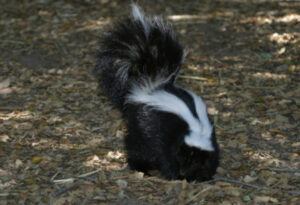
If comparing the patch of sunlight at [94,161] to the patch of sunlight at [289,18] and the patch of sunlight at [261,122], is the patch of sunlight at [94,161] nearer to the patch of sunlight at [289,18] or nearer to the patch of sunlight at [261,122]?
the patch of sunlight at [261,122]

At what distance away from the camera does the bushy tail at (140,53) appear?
14.6 ft

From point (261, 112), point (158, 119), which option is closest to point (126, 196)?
point (158, 119)

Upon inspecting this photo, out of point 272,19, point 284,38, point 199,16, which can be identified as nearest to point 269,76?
point 284,38

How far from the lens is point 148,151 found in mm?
4391

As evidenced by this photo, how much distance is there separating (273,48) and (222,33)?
950mm

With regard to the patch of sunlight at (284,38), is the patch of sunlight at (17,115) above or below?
below

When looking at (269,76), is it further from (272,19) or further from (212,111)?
(272,19)

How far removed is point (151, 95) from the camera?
4344 mm

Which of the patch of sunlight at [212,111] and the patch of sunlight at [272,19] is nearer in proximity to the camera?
the patch of sunlight at [212,111]

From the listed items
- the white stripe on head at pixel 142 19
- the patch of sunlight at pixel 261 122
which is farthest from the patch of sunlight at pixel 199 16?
the white stripe on head at pixel 142 19

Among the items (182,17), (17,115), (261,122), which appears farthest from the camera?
(182,17)

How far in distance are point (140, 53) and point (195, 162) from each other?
1238mm

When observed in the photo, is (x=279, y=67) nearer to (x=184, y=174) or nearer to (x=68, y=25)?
(x=184, y=174)

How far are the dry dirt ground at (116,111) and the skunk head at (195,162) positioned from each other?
3.9 inches
